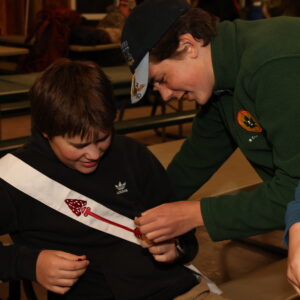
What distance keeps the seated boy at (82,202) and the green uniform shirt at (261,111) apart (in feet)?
0.77

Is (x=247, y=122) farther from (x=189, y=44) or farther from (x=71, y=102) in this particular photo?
(x=71, y=102)

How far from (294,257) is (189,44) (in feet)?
2.67

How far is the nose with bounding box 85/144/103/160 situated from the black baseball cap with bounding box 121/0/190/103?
0.80 ft

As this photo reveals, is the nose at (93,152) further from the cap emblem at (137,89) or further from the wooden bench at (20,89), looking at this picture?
the wooden bench at (20,89)

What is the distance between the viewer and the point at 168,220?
1468 mm

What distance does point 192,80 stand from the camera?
5.21 feet

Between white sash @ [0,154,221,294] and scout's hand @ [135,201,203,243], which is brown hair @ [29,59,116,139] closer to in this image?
white sash @ [0,154,221,294]

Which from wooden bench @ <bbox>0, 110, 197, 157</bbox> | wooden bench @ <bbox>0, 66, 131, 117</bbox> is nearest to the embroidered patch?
wooden bench @ <bbox>0, 110, 197, 157</bbox>

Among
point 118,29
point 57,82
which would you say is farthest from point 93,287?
point 118,29

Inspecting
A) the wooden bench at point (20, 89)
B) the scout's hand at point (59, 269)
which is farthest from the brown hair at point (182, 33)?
the wooden bench at point (20, 89)

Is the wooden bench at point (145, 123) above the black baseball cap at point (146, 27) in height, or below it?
below

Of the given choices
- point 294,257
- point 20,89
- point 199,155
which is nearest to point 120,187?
point 199,155

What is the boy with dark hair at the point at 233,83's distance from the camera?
139 centimetres

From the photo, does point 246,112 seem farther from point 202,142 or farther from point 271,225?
point 202,142
